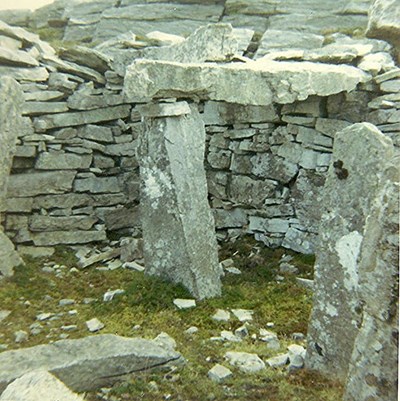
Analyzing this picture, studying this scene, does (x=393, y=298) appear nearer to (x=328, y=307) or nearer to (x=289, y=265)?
(x=328, y=307)

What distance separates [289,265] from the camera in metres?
8.12

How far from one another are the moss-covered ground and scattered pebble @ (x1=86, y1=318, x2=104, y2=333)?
0.07 meters

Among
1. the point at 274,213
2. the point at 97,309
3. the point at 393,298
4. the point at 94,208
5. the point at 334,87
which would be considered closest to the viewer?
the point at 393,298

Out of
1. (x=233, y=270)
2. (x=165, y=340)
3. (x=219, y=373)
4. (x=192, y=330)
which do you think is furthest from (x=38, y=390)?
(x=233, y=270)

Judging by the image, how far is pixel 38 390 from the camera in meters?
3.48

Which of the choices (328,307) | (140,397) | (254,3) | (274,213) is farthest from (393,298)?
(254,3)

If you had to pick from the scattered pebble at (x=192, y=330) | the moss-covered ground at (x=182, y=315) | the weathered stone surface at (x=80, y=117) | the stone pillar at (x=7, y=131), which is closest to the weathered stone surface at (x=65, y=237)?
the moss-covered ground at (x=182, y=315)

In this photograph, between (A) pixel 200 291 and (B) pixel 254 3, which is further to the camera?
(B) pixel 254 3

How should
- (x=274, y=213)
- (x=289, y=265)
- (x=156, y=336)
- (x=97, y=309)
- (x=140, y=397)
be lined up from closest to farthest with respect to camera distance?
1. (x=140, y=397)
2. (x=156, y=336)
3. (x=97, y=309)
4. (x=289, y=265)
5. (x=274, y=213)

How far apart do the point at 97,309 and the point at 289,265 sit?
310cm

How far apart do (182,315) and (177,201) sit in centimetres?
140

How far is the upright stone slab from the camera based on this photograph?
14.1 feet

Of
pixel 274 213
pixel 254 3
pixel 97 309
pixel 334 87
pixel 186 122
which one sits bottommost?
pixel 97 309

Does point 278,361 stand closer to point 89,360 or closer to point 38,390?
point 89,360
